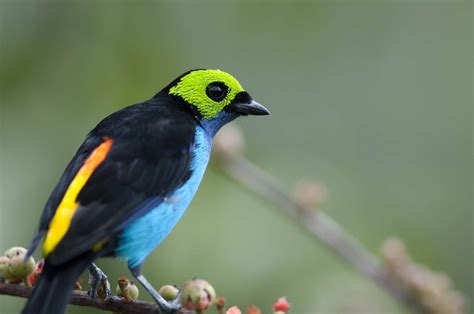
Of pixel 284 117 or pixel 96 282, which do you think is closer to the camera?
pixel 96 282

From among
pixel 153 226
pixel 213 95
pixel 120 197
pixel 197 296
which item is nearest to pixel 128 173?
pixel 120 197

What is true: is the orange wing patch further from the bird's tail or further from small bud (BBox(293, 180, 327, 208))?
small bud (BBox(293, 180, 327, 208))

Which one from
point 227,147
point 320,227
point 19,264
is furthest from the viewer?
point 227,147

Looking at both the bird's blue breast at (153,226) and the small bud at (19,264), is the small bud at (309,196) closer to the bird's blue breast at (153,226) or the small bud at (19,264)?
the bird's blue breast at (153,226)

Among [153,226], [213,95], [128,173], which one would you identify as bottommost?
[153,226]

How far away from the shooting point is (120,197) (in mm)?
3494

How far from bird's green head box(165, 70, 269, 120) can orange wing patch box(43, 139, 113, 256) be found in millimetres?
725

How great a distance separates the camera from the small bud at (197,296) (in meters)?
3.08

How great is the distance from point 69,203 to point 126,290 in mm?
417

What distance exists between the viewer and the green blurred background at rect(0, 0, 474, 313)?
4.77 metres

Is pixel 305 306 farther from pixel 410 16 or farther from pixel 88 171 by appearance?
pixel 410 16

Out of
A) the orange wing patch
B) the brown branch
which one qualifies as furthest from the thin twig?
the brown branch

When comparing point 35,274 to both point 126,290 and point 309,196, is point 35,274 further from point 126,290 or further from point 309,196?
point 309,196

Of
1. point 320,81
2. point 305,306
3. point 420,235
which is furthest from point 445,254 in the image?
point 320,81
